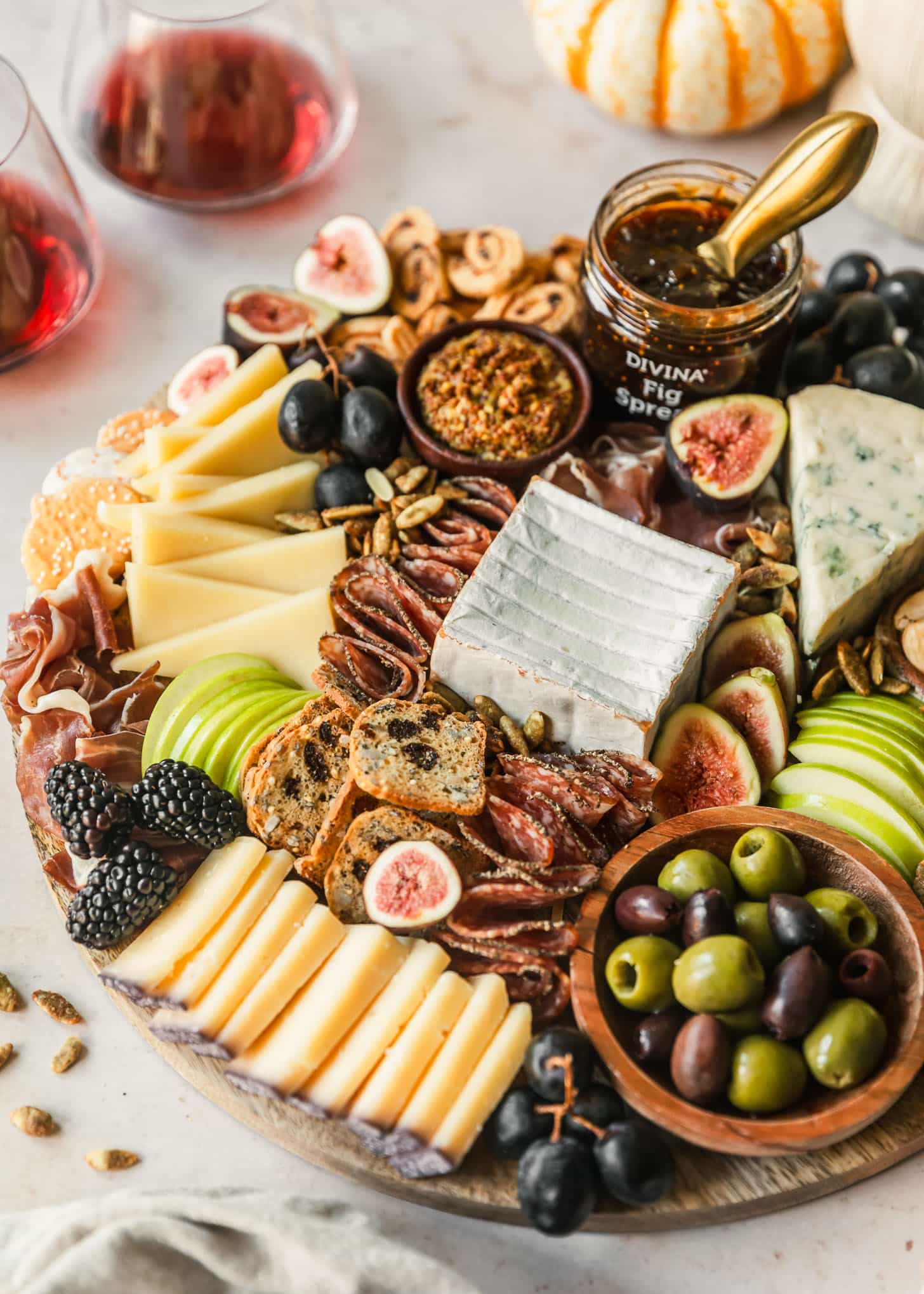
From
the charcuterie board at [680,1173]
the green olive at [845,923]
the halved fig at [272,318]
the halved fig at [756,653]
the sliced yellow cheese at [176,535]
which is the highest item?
the halved fig at [272,318]

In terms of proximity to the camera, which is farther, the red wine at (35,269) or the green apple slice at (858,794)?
the red wine at (35,269)

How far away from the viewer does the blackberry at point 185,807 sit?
2.13 metres

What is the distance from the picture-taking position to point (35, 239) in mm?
2932

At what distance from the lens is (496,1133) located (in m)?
1.96

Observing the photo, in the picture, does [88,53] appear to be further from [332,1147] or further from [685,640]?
[332,1147]

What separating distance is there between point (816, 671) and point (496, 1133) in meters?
1.10

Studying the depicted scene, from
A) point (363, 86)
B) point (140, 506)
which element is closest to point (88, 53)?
point (363, 86)

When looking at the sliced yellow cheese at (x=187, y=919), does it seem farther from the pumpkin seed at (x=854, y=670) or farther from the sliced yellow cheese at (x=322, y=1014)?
the pumpkin seed at (x=854, y=670)

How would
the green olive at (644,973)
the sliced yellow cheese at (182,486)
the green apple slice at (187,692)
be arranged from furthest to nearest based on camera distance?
the sliced yellow cheese at (182,486)
the green apple slice at (187,692)
the green olive at (644,973)

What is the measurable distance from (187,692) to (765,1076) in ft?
4.01

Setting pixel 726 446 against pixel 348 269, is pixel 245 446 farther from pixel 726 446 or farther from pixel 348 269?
pixel 726 446

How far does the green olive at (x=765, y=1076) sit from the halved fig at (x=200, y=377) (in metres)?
1.81

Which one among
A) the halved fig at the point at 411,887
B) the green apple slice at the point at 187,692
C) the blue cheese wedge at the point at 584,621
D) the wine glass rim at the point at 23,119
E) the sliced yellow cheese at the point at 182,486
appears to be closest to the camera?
the halved fig at the point at 411,887

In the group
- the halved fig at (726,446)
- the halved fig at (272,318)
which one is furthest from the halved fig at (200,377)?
the halved fig at (726,446)
